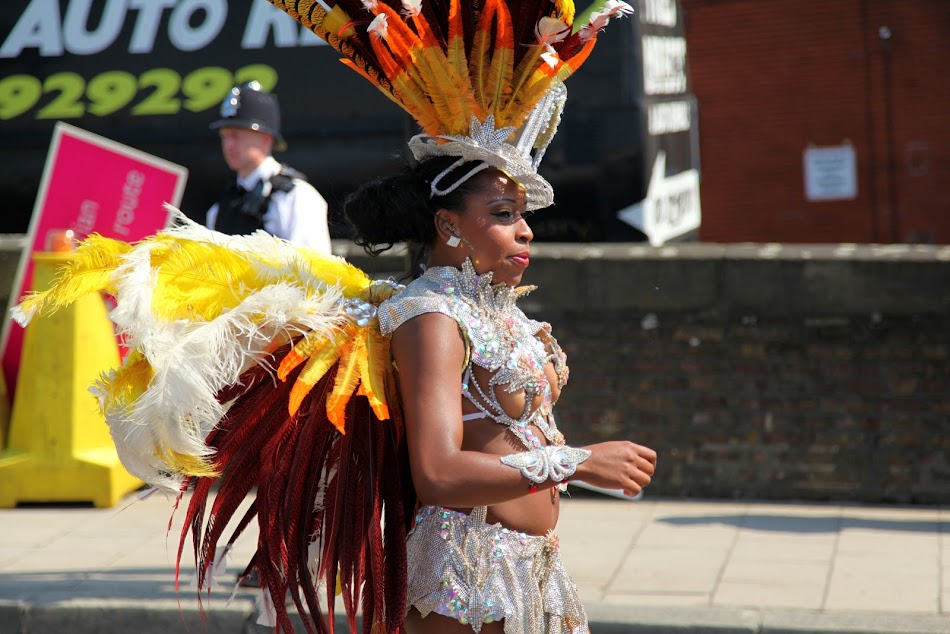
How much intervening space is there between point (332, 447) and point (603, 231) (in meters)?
5.69

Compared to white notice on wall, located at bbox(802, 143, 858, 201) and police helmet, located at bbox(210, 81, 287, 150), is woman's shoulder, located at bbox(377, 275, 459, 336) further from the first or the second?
white notice on wall, located at bbox(802, 143, 858, 201)

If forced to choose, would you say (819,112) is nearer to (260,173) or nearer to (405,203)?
(260,173)

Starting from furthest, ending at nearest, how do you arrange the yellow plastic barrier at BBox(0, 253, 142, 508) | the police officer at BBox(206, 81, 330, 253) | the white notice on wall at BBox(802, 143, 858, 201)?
the white notice on wall at BBox(802, 143, 858, 201)
the yellow plastic barrier at BBox(0, 253, 142, 508)
the police officer at BBox(206, 81, 330, 253)

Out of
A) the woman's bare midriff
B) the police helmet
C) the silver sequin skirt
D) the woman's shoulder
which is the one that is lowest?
the silver sequin skirt

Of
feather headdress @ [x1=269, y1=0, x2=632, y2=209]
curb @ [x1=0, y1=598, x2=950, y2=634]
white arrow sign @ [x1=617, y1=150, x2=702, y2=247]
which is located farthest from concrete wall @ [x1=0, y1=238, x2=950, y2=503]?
feather headdress @ [x1=269, y1=0, x2=632, y2=209]

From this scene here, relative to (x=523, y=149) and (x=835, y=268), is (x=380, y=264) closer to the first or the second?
(x=835, y=268)

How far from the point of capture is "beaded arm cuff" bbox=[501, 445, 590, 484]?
263 cm

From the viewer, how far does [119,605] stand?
5434 mm

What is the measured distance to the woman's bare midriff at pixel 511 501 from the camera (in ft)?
9.34

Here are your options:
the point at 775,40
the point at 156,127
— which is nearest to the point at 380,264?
the point at 156,127

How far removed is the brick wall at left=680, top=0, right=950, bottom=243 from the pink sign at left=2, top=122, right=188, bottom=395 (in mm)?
9821

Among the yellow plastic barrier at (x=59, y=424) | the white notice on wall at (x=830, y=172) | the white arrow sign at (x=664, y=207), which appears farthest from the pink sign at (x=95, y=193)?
the white notice on wall at (x=830, y=172)

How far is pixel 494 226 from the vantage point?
2.87 metres

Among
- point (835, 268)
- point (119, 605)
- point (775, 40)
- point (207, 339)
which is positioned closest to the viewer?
point (207, 339)
